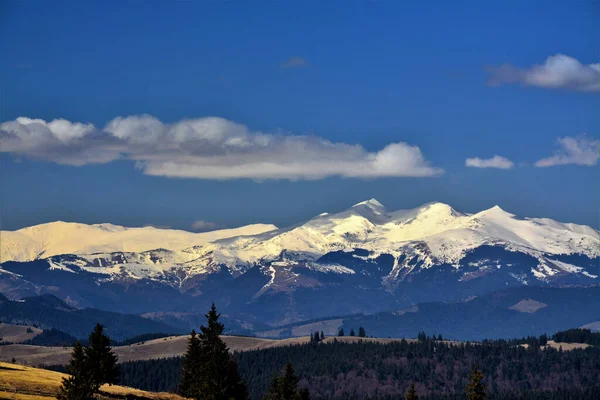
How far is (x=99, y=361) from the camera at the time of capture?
171625mm

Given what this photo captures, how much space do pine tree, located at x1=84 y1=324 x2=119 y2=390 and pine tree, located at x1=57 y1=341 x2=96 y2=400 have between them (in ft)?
5.93

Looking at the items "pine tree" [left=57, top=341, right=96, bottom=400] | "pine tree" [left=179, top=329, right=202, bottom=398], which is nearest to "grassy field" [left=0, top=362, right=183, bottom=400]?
"pine tree" [left=179, top=329, right=202, bottom=398]

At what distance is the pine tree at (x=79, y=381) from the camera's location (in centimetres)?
16150

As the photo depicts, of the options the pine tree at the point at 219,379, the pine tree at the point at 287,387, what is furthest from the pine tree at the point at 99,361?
the pine tree at the point at 287,387

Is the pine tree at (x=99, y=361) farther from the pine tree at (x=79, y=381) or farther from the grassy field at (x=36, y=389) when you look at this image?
the grassy field at (x=36, y=389)

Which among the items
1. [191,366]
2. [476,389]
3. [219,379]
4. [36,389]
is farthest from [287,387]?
[36,389]

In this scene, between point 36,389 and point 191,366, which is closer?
point 36,389

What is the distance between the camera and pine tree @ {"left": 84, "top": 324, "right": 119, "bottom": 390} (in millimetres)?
168875

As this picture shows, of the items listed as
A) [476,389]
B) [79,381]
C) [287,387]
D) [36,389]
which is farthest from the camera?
[476,389]

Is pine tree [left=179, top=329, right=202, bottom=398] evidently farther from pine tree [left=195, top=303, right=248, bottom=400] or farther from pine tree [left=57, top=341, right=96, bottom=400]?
pine tree [left=57, top=341, right=96, bottom=400]

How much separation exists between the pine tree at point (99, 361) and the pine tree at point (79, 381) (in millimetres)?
1809

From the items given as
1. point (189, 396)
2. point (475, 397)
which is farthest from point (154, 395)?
point (475, 397)

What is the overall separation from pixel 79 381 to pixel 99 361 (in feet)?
29.4

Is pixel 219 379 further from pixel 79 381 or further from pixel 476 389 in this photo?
pixel 476 389
